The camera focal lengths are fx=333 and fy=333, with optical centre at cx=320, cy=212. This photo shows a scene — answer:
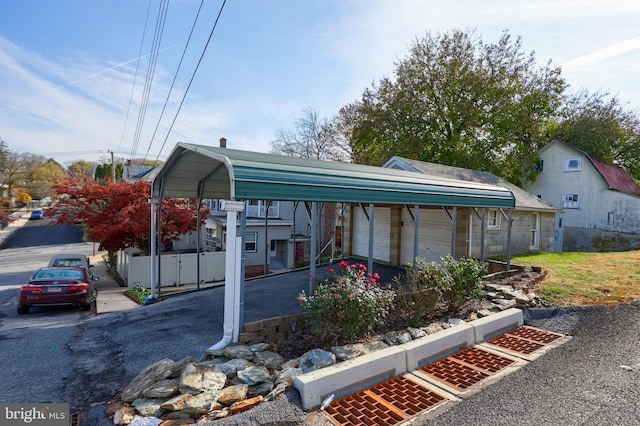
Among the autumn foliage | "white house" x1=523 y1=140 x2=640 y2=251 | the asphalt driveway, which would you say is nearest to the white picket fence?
the autumn foliage

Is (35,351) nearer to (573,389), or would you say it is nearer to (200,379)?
(200,379)

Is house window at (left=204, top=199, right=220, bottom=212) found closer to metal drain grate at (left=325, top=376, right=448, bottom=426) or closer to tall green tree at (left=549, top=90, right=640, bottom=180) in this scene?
metal drain grate at (left=325, top=376, right=448, bottom=426)

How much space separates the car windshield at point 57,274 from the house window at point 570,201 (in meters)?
29.1

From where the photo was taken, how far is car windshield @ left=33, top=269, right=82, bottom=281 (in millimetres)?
9109

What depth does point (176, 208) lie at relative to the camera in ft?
52.0

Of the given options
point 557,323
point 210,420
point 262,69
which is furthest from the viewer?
point 262,69

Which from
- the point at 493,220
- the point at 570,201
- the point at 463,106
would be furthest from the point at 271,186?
the point at 570,201

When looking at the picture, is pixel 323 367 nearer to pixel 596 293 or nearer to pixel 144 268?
pixel 596 293

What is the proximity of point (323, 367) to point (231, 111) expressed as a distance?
41.2 ft

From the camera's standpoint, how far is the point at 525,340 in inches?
247

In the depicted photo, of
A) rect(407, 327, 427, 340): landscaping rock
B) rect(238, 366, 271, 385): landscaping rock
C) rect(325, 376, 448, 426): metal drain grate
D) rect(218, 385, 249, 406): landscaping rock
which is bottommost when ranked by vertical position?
rect(325, 376, 448, 426): metal drain grate

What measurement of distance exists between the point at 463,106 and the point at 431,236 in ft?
49.9

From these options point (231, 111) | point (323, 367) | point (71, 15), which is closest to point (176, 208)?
point (231, 111)

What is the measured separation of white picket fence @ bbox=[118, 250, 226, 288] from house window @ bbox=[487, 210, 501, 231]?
12.2m
